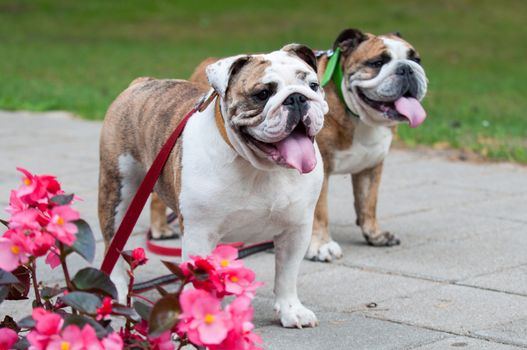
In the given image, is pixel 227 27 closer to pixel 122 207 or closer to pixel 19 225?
pixel 122 207

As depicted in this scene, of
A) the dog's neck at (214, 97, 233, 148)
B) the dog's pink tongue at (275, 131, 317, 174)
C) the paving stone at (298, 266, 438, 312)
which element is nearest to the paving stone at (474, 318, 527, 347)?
the paving stone at (298, 266, 438, 312)

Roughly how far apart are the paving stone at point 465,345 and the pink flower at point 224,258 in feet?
3.91

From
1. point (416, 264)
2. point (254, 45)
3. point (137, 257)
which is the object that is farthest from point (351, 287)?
point (254, 45)

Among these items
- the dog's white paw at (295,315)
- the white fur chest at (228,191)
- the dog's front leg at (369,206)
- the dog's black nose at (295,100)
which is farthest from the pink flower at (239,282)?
the dog's front leg at (369,206)

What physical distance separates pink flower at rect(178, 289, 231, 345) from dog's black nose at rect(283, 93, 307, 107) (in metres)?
1.13

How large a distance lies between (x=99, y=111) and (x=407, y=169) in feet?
15.6

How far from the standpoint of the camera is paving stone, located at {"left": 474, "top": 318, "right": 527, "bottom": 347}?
170 inches

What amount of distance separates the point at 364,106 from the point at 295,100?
1933 mm

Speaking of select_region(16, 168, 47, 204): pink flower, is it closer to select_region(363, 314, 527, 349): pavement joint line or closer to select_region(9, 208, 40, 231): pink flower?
select_region(9, 208, 40, 231): pink flower

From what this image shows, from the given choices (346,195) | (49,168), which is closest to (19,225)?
(346,195)

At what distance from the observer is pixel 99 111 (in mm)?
12180

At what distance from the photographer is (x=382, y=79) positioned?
5781mm

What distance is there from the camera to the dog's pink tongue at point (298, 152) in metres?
4.10

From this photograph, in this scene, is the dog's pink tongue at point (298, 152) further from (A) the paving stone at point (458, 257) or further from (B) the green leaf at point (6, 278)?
(A) the paving stone at point (458, 257)
